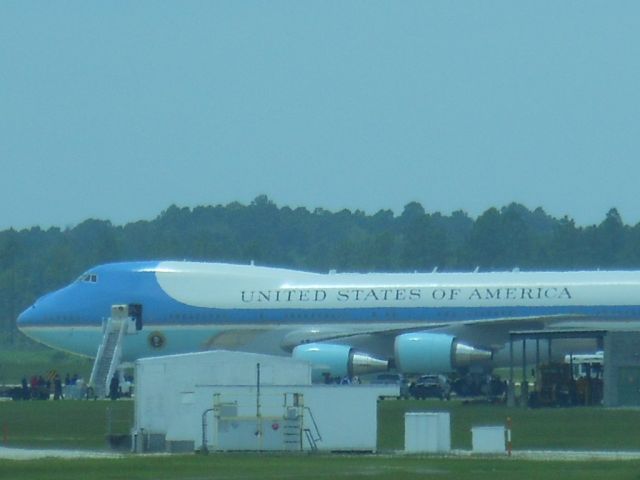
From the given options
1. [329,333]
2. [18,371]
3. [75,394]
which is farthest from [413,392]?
[18,371]

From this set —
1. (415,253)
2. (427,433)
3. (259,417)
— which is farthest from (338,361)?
(415,253)

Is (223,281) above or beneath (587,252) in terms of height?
beneath

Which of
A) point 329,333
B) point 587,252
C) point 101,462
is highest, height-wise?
point 587,252

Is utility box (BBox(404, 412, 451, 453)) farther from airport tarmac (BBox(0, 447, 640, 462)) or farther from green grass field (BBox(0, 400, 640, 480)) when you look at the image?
green grass field (BBox(0, 400, 640, 480))

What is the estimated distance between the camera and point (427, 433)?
1356 inches

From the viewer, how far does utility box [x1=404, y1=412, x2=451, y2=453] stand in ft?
112

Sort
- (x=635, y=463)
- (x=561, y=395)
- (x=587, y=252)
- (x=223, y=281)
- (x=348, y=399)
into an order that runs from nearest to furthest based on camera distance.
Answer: (x=635, y=463), (x=348, y=399), (x=561, y=395), (x=223, y=281), (x=587, y=252)

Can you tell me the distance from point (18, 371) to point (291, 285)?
39.0 meters

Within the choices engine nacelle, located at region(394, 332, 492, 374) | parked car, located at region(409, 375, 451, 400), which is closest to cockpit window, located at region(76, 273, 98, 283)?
parked car, located at region(409, 375, 451, 400)

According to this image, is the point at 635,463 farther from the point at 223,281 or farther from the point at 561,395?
the point at 223,281

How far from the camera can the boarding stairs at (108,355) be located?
2511 inches

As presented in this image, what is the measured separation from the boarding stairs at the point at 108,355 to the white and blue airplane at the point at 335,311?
20.6 inches

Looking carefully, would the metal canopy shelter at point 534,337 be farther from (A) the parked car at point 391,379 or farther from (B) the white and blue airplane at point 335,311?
(A) the parked car at point 391,379

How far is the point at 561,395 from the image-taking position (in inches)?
2103
